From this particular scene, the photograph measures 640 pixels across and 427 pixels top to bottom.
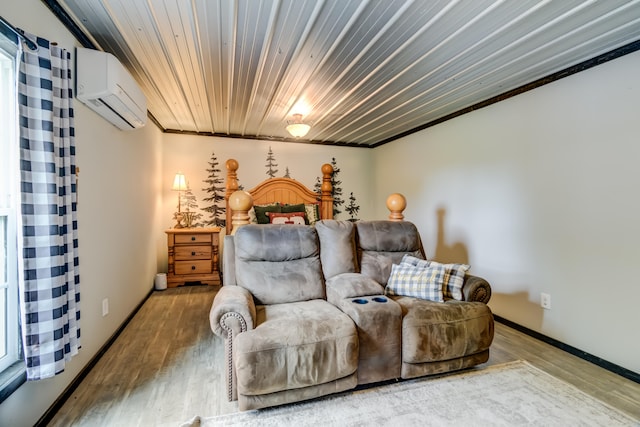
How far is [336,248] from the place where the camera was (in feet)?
7.89

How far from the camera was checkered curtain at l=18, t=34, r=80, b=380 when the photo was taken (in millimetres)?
1343

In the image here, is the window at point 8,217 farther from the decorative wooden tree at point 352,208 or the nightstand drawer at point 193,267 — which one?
the decorative wooden tree at point 352,208

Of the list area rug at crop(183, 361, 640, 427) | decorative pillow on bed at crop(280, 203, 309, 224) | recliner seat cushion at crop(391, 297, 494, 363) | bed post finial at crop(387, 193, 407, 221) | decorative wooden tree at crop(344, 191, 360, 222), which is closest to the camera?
area rug at crop(183, 361, 640, 427)

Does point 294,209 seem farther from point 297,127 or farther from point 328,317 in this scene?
point 328,317

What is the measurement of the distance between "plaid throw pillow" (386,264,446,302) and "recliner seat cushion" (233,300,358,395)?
2.16ft

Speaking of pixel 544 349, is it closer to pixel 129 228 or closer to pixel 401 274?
pixel 401 274

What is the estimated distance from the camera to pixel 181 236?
4258 mm

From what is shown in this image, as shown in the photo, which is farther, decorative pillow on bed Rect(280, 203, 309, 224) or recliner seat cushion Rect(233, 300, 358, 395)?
decorative pillow on bed Rect(280, 203, 309, 224)

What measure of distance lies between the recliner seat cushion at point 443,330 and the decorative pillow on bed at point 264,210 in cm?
259

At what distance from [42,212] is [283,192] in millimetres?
3552

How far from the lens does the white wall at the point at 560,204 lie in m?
2.15

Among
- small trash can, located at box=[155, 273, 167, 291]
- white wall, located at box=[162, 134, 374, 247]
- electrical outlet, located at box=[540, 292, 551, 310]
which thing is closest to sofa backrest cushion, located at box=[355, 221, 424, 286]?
electrical outlet, located at box=[540, 292, 551, 310]

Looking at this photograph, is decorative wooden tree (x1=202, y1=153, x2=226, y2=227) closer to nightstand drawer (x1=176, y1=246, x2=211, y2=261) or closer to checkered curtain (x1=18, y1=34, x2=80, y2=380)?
nightstand drawer (x1=176, y1=246, x2=211, y2=261)

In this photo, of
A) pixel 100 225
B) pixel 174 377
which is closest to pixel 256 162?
pixel 100 225
